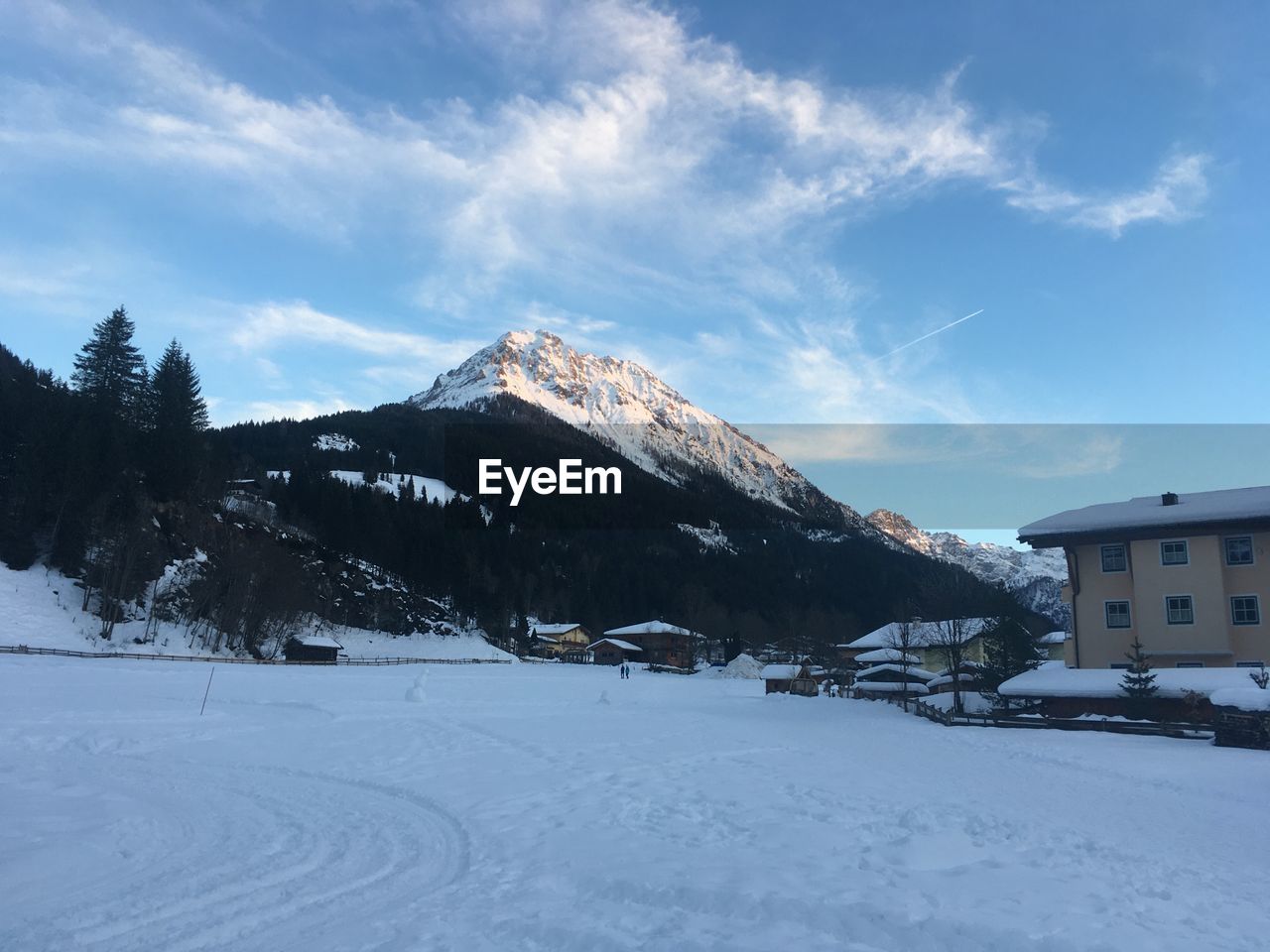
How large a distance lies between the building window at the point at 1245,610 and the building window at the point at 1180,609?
5.03 feet

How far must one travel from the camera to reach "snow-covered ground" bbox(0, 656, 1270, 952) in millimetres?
6902

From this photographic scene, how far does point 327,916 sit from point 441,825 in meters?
3.58

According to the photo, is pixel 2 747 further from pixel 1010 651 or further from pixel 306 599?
pixel 306 599

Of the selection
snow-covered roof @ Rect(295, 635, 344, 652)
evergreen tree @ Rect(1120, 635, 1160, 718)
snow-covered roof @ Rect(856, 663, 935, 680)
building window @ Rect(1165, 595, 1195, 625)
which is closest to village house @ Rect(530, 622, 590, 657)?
snow-covered roof @ Rect(295, 635, 344, 652)

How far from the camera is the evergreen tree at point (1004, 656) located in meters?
36.8

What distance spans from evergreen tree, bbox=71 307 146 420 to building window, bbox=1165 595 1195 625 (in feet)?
263

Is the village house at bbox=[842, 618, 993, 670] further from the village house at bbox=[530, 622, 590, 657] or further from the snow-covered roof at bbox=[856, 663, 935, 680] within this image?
the village house at bbox=[530, 622, 590, 657]

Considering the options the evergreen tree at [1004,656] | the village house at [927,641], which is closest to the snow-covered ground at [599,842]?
the evergreen tree at [1004,656]

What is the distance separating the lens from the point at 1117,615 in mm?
36156

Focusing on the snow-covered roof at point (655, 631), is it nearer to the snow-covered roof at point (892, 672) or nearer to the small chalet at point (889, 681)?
the small chalet at point (889, 681)

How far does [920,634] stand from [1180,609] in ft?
88.8

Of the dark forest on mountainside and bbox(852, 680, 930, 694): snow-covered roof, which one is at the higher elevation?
the dark forest on mountainside

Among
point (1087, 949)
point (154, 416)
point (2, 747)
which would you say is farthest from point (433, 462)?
point (1087, 949)

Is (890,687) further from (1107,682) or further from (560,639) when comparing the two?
(560,639)
